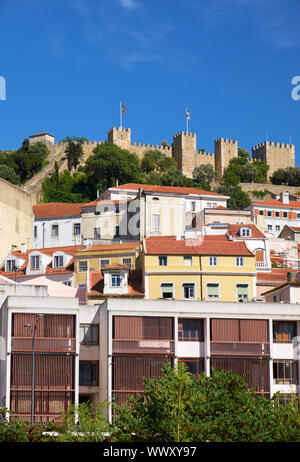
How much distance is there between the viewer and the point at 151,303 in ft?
143

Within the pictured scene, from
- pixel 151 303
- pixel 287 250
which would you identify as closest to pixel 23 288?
pixel 151 303

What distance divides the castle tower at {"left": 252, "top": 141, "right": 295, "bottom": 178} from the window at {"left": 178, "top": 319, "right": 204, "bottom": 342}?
342 feet

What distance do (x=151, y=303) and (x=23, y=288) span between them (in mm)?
7935

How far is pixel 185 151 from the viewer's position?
458ft

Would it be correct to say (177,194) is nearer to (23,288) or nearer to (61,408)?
(23,288)

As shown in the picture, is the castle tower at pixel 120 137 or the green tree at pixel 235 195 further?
the castle tower at pixel 120 137

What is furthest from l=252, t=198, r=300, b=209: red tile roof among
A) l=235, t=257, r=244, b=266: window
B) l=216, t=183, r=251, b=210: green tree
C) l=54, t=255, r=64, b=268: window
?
l=235, t=257, r=244, b=266: window

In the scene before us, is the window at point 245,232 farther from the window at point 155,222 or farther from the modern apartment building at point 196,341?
the modern apartment building at point 196,341

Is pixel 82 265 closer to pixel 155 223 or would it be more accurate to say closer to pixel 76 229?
pixel 155 223

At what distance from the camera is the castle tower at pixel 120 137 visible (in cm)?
13562

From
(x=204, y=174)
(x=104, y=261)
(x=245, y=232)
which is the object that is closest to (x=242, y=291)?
(x=104, y=261)

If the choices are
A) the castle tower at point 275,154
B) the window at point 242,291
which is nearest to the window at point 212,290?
the window at point 242,291

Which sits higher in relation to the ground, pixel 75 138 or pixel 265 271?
pixel 75 138

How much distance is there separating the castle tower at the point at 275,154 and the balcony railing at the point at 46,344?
107520 millimetres
